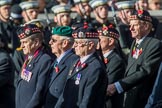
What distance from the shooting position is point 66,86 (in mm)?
9305

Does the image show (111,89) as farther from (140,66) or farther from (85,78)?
(85,78)

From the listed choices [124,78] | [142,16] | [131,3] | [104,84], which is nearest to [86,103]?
[104,84]

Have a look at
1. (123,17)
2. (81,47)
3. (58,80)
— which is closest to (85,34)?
(81,47)

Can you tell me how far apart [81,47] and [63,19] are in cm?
388

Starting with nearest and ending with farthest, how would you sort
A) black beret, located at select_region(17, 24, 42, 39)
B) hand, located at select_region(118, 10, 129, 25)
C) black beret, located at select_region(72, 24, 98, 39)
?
black beret, located at select_region(72, 24, 98, 39) → black beret, located at select_region(17, 24, 42, 39) → hand, located at select_region(118, 10, 129, 25)

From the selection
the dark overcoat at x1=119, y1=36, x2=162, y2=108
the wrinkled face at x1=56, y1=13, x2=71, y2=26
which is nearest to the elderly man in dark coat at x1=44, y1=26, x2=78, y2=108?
the dark overcoat at x1=119, y1=36, x2=162, y2=108

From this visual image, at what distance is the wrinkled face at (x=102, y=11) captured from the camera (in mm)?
13070

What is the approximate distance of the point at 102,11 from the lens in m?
13.1

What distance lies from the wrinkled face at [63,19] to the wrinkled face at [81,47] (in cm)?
358

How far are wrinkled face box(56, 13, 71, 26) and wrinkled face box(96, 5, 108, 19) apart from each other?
1.80 ft

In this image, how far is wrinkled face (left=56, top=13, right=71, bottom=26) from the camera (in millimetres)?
13000

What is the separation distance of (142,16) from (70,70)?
1416 mm

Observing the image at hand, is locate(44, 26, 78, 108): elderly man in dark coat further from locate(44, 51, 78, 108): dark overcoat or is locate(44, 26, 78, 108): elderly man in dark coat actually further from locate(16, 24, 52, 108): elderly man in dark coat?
locate(16, 24, 52, 108): elderly man in dark coat

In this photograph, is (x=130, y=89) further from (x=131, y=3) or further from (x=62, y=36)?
(x=131, y=3)
